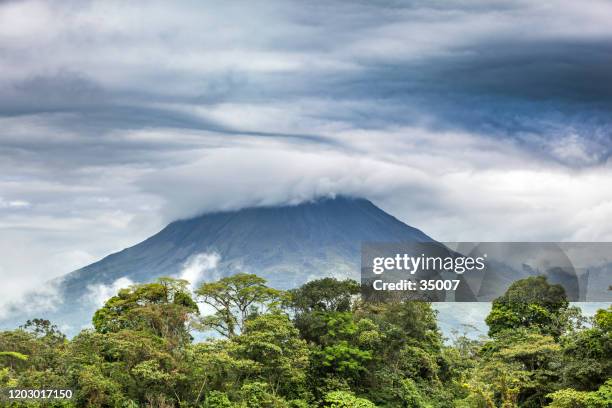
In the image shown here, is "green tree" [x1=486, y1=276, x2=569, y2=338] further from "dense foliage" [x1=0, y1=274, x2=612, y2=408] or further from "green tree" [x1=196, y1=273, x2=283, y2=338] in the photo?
"green tree" [x1=196, y1=273, x2=283, y2=338]

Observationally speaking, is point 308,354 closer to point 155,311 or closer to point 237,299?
point 237,299

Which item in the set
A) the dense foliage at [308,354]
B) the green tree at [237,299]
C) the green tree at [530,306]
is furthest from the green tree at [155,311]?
the green tree at [530,306]

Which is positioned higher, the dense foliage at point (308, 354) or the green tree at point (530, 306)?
the green tree at point (530, 306)

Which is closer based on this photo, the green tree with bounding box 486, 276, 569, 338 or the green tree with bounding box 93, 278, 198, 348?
the green tree with bounding box 93, 278, 198, 348

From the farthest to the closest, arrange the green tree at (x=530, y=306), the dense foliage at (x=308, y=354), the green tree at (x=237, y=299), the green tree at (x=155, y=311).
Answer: the green tree at (x=530, y=306)
the green tree at (x=237, y=299)
the green tree at (x=155, y=311)
the dense foliage at (x=308, y=354)

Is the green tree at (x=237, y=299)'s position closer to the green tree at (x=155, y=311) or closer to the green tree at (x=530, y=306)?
the green tree at (x=155, y=311)

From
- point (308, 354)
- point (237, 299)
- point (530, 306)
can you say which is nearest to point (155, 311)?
point (237, 299)

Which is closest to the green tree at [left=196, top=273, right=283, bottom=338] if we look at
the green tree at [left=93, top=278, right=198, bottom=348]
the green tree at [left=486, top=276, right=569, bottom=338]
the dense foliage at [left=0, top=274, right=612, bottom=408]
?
the dense foliage at [left=0, top=274, right=612, bottom=408]

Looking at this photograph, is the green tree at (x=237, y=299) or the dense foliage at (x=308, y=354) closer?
the dense foliage at (x=308, y=354)

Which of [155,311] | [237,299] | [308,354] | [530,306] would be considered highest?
[530,306]
